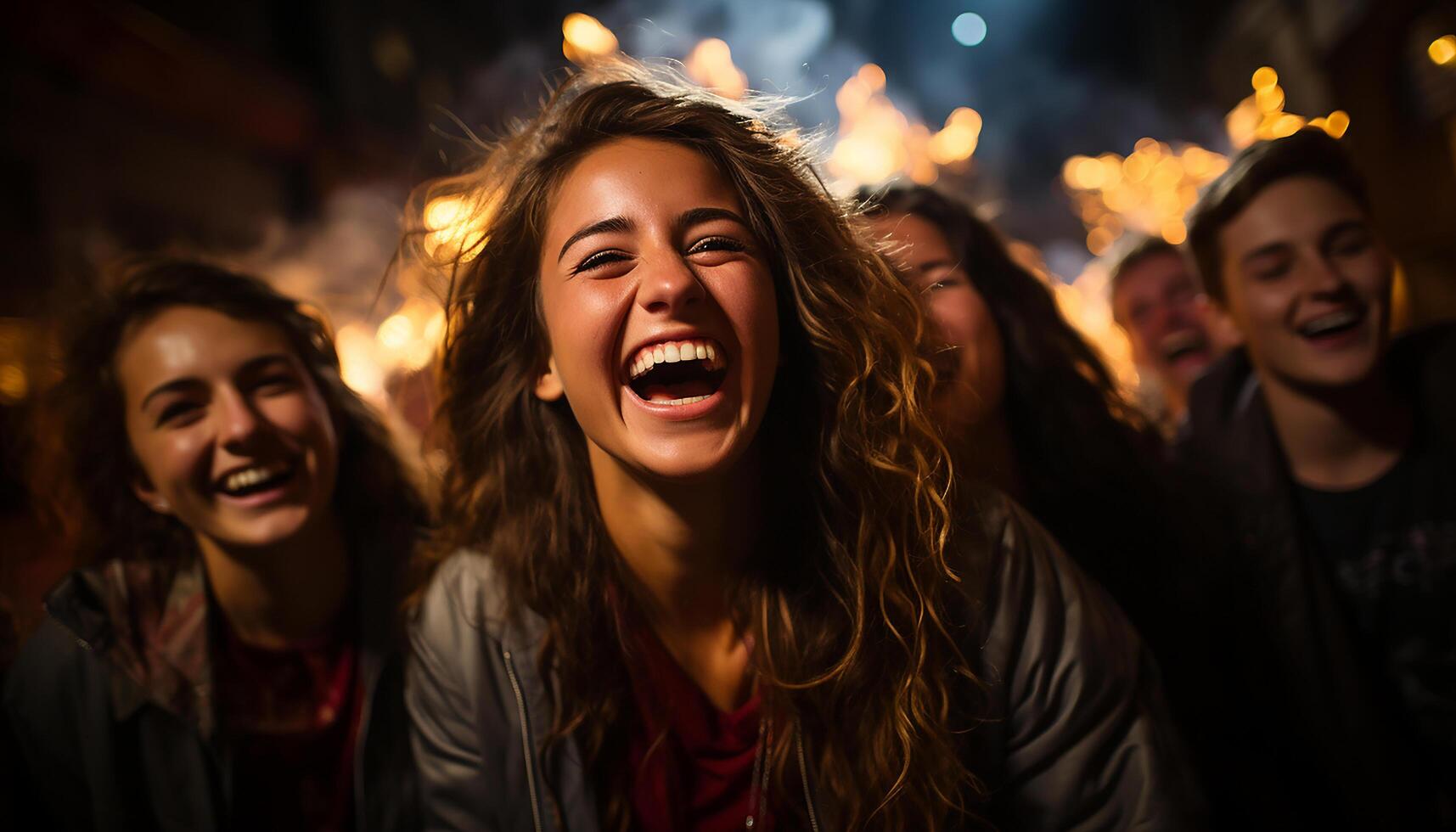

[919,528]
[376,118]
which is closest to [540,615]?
[919,528]

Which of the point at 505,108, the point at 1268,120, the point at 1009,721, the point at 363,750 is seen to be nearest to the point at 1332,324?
the point at 1268,120

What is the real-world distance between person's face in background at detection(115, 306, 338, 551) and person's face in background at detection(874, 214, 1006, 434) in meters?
1.37

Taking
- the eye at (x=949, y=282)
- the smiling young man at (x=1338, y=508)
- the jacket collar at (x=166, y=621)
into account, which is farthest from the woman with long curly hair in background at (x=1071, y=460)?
the jacket collar at (x=166, y=621)

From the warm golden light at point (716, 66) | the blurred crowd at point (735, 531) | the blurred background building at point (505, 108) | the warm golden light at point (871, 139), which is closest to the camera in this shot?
the blurred crowd at point (735, 531)

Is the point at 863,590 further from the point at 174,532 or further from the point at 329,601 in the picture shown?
the point at 174,532

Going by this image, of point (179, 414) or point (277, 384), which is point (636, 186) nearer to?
point (277, 384)

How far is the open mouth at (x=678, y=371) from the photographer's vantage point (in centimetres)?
120

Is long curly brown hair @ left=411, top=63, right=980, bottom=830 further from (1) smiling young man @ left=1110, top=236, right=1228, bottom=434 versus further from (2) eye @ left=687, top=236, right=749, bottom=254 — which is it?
(1) smiling young man @ left=1110, top=236, right=1228, bottom=434

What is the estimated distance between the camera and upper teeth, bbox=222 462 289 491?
5.23 ft

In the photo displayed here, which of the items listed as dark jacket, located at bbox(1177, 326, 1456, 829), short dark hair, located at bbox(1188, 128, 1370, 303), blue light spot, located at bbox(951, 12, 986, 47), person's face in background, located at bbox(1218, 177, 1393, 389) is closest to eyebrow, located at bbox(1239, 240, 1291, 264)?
person's face in background, located at bbox(1218, 177, 1393, 389)

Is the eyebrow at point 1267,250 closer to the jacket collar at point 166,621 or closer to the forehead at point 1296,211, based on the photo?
the forehead at point 1296,211

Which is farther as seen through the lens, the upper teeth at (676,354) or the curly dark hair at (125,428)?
the curly dark hair at (125,428)

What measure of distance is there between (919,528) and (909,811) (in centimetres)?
47

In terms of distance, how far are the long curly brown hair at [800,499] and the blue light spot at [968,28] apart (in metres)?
6.08
